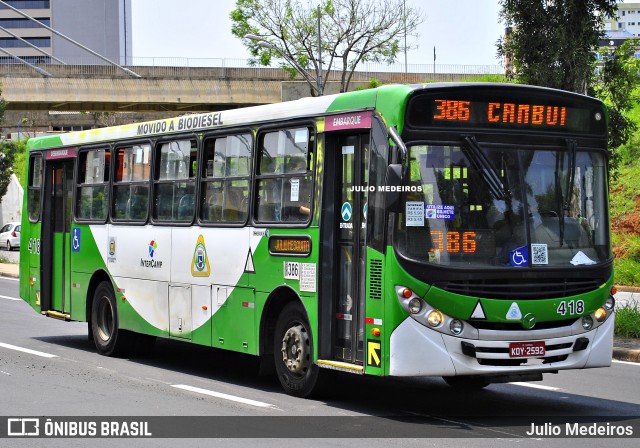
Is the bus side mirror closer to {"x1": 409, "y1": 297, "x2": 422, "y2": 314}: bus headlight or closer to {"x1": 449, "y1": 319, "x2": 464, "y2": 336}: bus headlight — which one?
{"x1": 409, "y1": 297, "x2": 422, "y2": 314}: bus headlight

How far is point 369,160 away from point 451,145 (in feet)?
2.70

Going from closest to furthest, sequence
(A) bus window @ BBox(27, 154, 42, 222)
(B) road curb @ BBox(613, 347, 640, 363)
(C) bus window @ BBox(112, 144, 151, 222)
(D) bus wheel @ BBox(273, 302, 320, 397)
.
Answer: (D) bus wheel @ BBox(273, 302, 320, 397)
(C) bus window @ BBox(112, 144, 151, 222)
(B) road curb @ BBox(613, 347, 640, 363)
(A) bus window @ BBox(27, 154, 42, 222)

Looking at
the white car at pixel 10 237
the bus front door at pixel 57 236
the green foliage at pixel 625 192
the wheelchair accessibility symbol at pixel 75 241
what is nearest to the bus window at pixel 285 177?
the wheelchair accessibility symbol at pixel 75 241

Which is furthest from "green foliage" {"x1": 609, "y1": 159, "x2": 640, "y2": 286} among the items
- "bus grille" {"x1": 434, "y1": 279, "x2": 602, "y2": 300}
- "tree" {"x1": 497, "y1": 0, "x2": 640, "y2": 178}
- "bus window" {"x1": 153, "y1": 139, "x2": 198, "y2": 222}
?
"bus grille" {"x1": 434, "y1": 279, "x2": 602, "y2": 300}

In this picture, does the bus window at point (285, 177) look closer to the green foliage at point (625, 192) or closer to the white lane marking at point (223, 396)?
the white lane marking at point (223, 396)

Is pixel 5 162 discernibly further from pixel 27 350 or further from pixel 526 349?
pixel 526 349

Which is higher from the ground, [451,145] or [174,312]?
[451,145]

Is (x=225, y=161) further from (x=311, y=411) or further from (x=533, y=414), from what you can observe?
(x=533, y=414)

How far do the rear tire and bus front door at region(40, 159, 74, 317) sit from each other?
1040 mm

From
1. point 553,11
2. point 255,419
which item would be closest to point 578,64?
point 553,11

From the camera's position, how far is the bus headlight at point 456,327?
33.7ft

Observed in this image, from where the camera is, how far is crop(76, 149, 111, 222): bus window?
16.3 metres

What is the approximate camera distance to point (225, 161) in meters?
13.4

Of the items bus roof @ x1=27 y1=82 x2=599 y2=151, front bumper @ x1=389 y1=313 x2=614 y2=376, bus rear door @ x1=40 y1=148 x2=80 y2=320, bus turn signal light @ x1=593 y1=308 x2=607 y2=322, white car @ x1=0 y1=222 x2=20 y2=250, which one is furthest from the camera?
white car @ x1=0 y1=222 x2=20 y2=250
